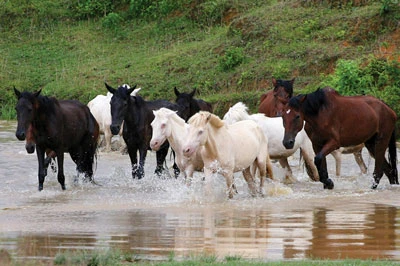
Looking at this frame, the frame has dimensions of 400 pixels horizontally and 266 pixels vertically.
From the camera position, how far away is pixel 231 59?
3219cm

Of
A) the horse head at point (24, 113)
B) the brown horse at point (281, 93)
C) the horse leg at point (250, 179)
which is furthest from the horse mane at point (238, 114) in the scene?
the horse head at point (24, 113)

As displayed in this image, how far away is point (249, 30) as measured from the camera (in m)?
34.0

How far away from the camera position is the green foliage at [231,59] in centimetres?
3222

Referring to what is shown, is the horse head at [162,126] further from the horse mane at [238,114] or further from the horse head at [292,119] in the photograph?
the horse mane at [238,114]

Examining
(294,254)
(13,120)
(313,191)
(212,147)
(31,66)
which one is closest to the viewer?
(294,254)

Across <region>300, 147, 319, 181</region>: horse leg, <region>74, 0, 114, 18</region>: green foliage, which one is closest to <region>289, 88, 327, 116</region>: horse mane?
<region>300, 147, 319, 181</region>: horse leg

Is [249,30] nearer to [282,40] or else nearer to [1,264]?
[282,40]

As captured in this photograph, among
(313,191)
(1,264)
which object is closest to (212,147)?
(313,191)

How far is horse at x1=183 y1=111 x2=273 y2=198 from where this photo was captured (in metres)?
14.6

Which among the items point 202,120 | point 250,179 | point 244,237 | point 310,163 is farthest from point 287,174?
point 244,237

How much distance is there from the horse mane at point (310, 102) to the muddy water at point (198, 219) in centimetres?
134

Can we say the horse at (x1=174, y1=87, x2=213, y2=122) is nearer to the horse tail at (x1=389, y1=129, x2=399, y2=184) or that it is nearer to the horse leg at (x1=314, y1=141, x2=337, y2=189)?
the horse leg at (x1=314, y1=141, x2=337, y2=189)

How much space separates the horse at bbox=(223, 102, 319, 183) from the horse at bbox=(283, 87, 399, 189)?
45.4 inches

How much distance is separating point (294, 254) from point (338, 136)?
23.7 feet
